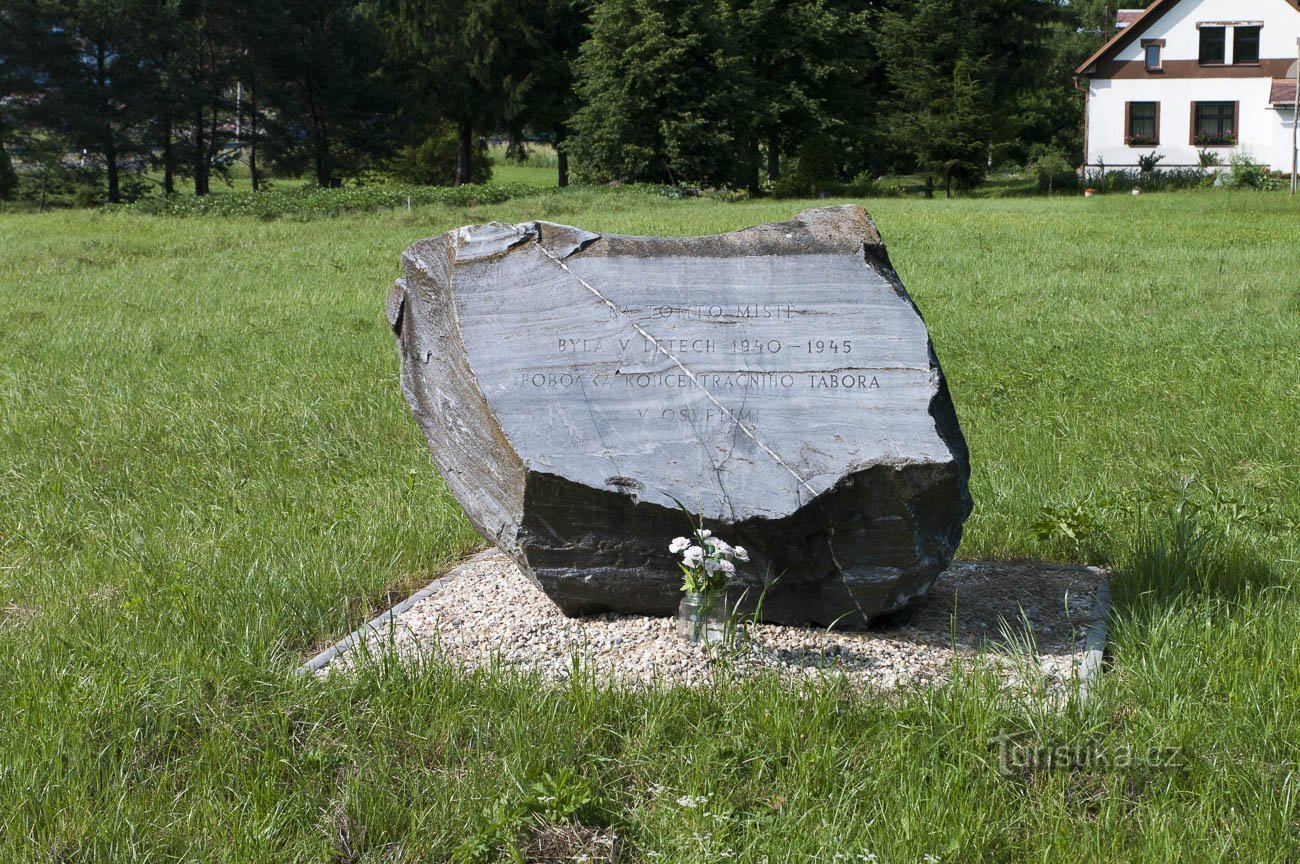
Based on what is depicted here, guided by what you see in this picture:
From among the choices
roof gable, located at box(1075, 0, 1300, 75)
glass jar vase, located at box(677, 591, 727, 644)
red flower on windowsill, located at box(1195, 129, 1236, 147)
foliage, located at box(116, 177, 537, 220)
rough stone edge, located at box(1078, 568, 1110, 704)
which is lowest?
rough stone edge, located at box(1078, 568, 1110, 704)

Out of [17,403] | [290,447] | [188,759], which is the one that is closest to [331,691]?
[188,759]

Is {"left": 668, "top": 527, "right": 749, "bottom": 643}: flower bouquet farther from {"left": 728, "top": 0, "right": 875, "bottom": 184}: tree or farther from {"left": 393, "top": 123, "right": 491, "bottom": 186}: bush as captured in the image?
{"left": 393, "top": 123, "right": 491, "bottom": 186}: bush

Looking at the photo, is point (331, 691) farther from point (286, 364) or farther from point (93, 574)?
point (286, 364)

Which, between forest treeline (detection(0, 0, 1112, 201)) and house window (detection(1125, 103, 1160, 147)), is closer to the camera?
forest treeline (detection(0, 0, 1112, 201))

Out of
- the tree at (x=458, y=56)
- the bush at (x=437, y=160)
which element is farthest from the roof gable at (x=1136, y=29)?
the bush at (x=437, y=160)

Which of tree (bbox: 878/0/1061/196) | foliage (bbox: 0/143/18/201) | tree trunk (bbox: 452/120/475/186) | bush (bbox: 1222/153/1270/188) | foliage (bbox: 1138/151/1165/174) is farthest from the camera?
tree trunk (bbox: 452/120/475/186)

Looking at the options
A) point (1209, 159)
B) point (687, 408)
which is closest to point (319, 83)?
point (1209, 159)

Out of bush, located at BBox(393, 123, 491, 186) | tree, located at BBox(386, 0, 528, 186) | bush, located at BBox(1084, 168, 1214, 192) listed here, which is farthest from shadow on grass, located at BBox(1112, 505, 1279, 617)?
bush, located at BBox(393, 123, 491, 186)

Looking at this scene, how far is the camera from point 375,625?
14.5 feet

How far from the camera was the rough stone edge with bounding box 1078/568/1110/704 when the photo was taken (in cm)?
366

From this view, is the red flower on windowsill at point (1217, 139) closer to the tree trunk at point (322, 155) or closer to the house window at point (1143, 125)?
the house window at point (1143, 125)

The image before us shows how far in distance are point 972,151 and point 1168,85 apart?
22.5ft

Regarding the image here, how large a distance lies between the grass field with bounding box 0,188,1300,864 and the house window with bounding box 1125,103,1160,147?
33896 millimetres

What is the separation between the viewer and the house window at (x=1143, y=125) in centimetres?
4022
